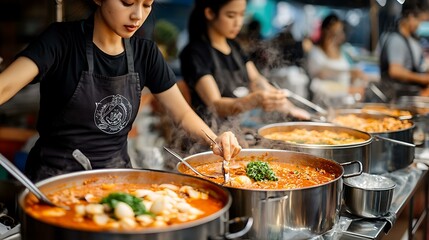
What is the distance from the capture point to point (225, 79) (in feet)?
11.8

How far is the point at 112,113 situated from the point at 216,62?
4.28ft

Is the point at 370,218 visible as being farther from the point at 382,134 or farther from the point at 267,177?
the point at 382,134

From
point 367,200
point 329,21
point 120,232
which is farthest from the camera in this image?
point 329,21

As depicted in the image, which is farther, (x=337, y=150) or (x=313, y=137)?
(x=313, y=137)

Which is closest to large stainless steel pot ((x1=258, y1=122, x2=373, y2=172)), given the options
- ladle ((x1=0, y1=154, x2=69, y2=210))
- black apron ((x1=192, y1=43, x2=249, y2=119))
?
black apron ((x1=192, y1=43, x2=249, y2=119))

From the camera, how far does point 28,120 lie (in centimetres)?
553

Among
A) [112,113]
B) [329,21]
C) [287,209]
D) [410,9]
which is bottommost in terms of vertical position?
[287,209]

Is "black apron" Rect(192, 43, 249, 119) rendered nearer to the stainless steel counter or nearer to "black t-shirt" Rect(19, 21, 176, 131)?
"black t-shirt" Rect(19, 21, 176, 131)

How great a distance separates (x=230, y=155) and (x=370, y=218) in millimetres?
735

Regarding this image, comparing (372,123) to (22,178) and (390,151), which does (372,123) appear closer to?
(390,151)

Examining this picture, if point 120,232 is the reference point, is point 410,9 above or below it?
above

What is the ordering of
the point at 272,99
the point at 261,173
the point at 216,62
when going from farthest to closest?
the point at 216,62 → the point at 272,99 → the point at 261,173

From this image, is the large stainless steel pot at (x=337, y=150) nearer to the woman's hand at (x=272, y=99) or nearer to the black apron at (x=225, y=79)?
the woman's hand at (x=272, y=99)

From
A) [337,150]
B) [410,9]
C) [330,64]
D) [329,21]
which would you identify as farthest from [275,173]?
[330,64]
